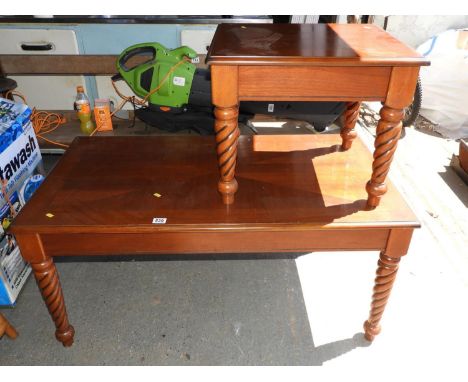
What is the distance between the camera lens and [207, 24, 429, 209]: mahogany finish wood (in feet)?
3.72

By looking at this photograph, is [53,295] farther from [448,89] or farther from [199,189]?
[448,89]

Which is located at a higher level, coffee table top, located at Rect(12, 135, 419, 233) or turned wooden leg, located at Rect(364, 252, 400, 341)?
coffee table top, located at Rect(12, 135, 419, 233)

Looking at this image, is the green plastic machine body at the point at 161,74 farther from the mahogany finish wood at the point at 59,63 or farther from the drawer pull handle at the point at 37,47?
the drawer pull handle at the point at 37,47

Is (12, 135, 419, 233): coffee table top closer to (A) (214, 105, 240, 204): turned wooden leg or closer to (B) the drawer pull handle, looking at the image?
(A) (214, 105, 240, 204): turned wooden leg

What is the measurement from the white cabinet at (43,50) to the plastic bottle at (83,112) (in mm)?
283

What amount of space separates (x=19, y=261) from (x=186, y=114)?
1314mm

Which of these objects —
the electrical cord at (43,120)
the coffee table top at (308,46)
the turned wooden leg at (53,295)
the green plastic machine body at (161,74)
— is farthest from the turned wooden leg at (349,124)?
the electrical cord at (43,120)

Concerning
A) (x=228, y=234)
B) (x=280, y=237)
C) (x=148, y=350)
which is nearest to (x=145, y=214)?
(x=228, y=234)

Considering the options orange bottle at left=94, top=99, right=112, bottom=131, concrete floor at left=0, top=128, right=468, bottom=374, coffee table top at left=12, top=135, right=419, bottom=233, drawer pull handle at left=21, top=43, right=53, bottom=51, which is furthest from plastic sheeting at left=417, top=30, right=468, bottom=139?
drawer pull handle at left=21, top=43, right=53, bottom=51

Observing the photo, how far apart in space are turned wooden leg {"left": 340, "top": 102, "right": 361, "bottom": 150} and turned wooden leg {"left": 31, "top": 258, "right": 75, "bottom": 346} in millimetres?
1321

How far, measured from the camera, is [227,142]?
1277 millimetres

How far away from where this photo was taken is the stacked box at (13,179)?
5.63 feet

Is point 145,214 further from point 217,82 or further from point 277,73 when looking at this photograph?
point 277,73

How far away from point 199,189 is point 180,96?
117cm
